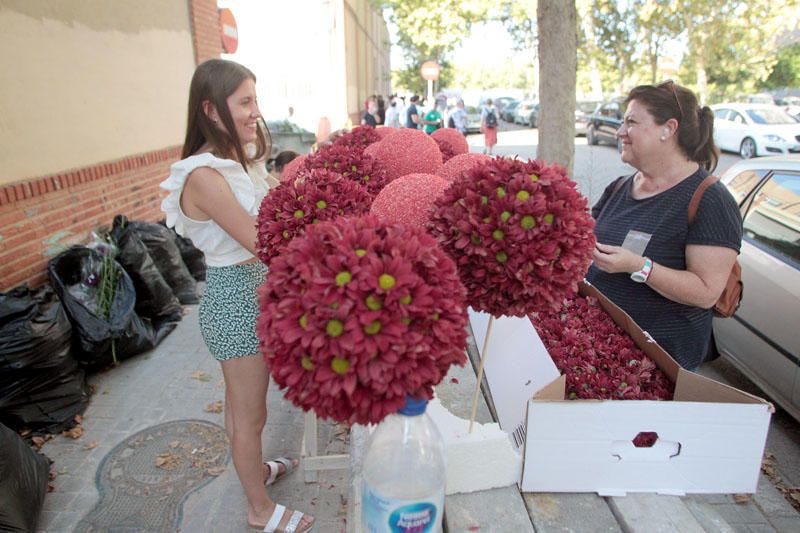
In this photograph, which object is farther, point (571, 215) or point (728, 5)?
point (728, 5)

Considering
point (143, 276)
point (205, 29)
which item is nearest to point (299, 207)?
point (143, 276)

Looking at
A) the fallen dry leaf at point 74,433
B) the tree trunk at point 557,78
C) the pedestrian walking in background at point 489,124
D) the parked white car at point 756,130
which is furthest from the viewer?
the pedestrian walking in background at point 489,124

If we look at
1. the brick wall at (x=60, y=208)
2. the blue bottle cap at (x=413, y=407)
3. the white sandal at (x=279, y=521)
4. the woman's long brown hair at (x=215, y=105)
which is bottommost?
the white sandal at (x=279, y=521)

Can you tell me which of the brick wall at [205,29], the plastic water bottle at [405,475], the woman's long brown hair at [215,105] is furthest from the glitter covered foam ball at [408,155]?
the brick wall at [205,29]

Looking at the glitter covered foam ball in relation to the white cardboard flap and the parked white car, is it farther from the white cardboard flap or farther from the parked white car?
the parked white car

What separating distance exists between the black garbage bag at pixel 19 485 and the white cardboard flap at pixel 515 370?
2.25 meters

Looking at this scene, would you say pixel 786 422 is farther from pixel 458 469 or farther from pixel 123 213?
pixel 123 213

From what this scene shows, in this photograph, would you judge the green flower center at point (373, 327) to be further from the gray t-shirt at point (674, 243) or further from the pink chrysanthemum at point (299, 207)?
the gray t-shirt at point (674, 243)

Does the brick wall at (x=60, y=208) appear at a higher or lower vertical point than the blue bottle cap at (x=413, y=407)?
lower

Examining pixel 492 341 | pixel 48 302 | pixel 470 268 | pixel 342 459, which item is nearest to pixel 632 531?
pixel 470 268

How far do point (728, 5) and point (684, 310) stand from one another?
83.3 ft

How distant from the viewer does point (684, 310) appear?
2.11m

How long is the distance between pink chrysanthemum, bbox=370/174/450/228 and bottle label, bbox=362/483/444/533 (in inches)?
23.7

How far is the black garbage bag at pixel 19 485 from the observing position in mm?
2488
